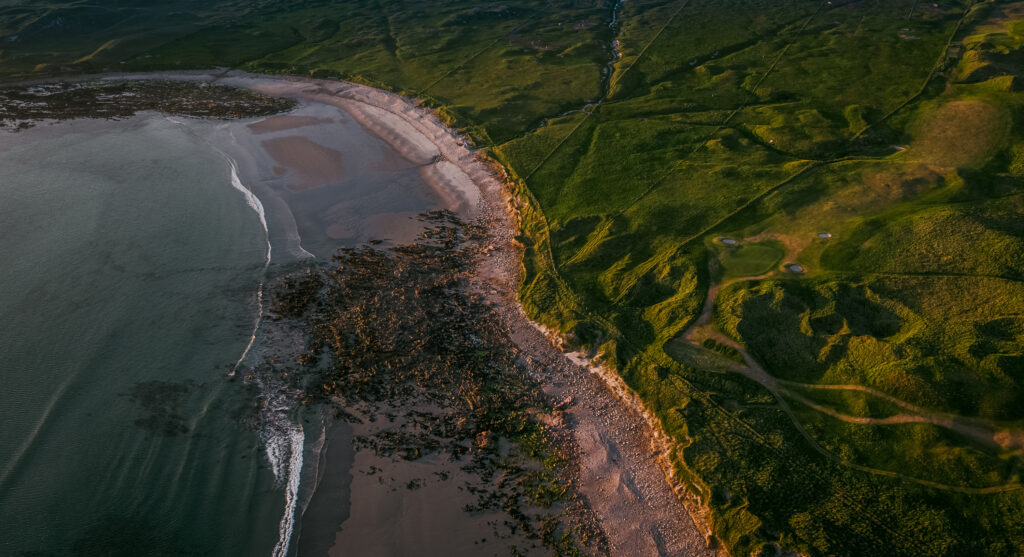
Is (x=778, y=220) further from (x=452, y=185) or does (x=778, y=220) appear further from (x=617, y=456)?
(x=452, y=185)

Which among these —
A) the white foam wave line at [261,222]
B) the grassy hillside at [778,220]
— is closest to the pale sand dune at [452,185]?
the grassy hillside at [778,220]

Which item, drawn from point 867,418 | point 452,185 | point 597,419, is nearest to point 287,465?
point 597,419

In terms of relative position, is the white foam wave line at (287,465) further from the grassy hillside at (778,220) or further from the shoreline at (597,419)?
the grassy hillside at (778,220)

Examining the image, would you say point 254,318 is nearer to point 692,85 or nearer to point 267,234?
point 267,234

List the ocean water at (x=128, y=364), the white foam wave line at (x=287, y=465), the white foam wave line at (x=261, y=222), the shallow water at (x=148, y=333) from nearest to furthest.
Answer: the white foam wave line at (x=287, y=465) → the ocean water at (x=128, y=364) → the shallow water at (x=148, y=333) → the white foam wave line at (x=261, y=222)

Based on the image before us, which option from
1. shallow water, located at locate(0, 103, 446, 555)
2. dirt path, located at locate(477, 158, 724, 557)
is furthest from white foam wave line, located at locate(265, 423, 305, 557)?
dirt path, located at locate(477, 158, 724, 557)

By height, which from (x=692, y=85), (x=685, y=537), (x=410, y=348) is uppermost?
(x=692, y=85)

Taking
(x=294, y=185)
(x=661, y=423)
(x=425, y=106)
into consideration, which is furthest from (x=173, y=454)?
(x=425, y=106)
